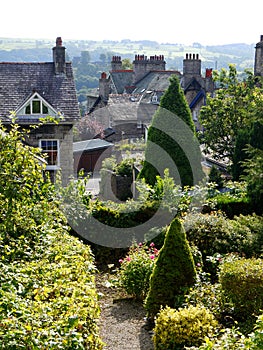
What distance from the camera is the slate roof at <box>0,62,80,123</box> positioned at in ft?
90.0

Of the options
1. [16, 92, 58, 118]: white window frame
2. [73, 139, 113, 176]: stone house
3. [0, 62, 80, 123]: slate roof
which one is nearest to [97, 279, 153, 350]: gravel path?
[16, 92, 58, 118]: white window frame

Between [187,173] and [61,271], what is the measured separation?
17.1 m

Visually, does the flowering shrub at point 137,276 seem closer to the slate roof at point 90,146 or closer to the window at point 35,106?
the window at point 35,106

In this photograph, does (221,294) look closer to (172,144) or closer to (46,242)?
(46,242)

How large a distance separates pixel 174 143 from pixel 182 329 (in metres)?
16.1

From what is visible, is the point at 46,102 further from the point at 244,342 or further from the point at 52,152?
the point at 244,342

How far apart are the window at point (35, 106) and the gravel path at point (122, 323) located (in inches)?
574

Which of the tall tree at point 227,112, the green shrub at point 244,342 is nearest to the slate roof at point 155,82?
the tall tree at point 227,112

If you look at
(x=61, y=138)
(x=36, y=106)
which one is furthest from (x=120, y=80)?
(x=61, y=138)

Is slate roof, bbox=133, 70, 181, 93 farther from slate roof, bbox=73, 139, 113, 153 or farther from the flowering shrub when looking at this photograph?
the flowering shrub

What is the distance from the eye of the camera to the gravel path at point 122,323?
1093 centimetres

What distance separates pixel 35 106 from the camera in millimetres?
27406

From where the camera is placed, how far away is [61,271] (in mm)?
8781

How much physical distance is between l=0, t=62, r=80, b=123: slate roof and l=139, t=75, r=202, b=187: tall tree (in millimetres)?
4465
